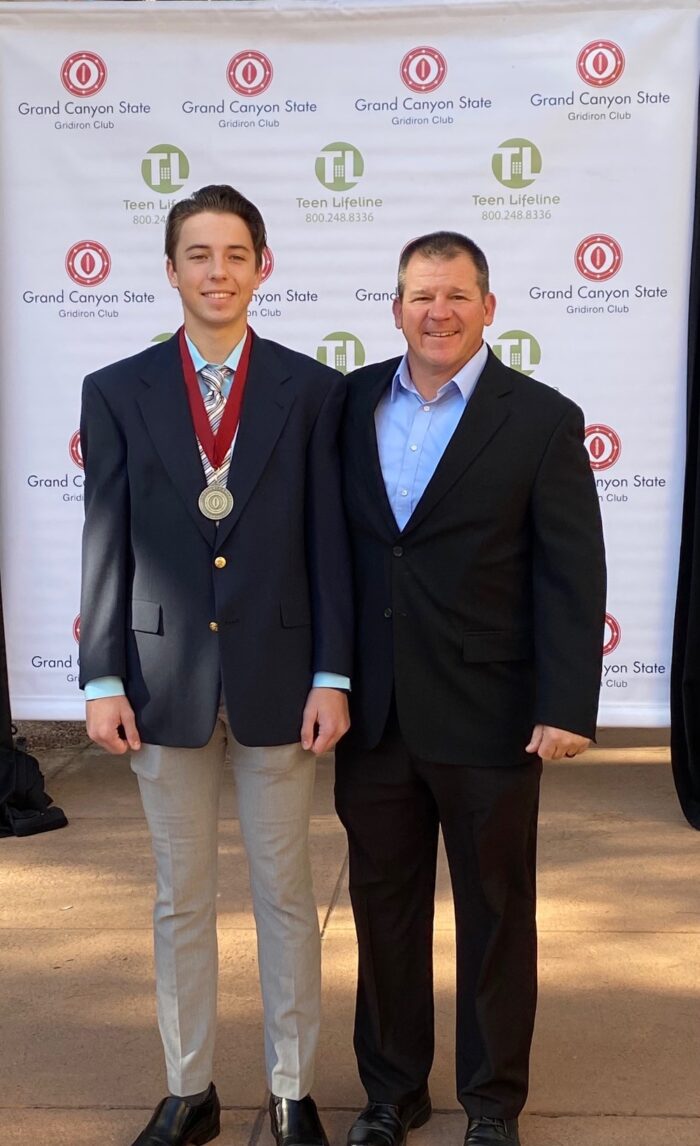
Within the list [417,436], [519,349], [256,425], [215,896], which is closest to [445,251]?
[417,436]

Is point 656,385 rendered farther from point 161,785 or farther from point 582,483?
point 161,785

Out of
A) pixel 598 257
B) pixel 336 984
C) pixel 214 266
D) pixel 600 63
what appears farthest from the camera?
pixel 598 257

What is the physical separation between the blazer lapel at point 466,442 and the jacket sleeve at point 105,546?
0.59 meters

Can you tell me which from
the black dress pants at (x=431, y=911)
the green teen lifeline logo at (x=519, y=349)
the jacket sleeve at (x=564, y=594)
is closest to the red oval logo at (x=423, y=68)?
the green teen lifeline logo at (x=519, y=349)

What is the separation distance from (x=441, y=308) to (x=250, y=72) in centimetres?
308

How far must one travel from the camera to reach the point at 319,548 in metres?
2.71

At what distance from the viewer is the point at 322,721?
271cm

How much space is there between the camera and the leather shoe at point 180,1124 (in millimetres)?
2830

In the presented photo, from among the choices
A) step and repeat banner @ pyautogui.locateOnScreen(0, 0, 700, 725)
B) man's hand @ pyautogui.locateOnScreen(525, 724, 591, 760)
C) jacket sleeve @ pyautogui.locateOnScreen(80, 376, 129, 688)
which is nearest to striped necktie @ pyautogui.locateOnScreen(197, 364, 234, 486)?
jacket sleeve @ pyautogui.locateOnScreen(80, 376, 129, 688)

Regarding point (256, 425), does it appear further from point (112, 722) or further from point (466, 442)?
point (112, 722)

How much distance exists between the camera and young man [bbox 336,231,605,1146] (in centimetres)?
270

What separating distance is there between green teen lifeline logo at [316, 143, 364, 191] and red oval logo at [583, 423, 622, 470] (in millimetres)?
1384

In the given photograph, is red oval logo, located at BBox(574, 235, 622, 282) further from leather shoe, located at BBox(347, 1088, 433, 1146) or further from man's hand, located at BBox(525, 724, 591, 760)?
leather shoe, located at BBox(347, 1088, 433, 1146)

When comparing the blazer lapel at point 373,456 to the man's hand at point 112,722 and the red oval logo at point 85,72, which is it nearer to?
the man's hand at point 112,722
